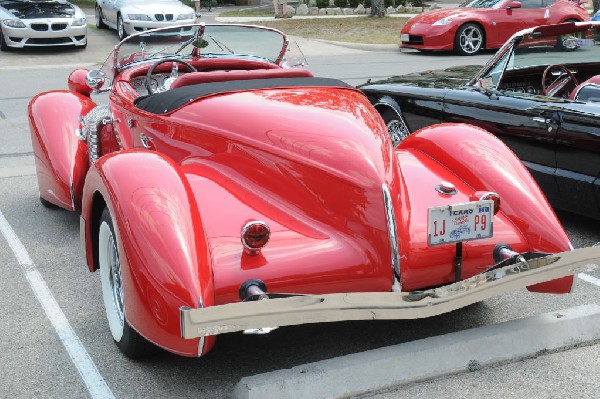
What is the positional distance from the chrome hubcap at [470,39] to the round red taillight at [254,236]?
14.1 m

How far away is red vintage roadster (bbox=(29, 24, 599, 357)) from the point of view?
343 cm

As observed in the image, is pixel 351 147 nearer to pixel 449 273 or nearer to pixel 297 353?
pixel 449 273

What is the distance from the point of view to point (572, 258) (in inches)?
145

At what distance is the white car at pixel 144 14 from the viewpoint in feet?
60.2

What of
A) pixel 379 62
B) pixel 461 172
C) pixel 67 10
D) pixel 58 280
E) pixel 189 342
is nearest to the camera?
pixel 189 342

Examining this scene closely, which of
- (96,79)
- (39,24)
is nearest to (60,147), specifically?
(96,79)

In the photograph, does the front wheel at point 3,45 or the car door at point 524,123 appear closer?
the car door at point 524,123

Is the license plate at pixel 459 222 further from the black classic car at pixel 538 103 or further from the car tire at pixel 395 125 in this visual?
the car tire at pixel 395 125

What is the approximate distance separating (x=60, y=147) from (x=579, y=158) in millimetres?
3657

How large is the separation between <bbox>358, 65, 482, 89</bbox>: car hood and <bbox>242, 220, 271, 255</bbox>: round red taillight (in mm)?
3683

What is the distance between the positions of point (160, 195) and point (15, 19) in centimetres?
1456

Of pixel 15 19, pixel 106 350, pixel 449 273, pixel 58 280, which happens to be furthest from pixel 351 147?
pixel 15 19

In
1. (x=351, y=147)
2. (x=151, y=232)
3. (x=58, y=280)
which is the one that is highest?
(x=351, y=147)

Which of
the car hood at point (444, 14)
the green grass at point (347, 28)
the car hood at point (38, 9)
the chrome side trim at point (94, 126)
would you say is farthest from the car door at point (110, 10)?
the chrome side trim at point (94, 126)
